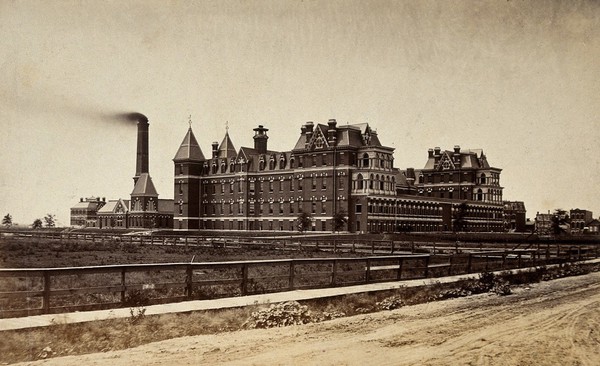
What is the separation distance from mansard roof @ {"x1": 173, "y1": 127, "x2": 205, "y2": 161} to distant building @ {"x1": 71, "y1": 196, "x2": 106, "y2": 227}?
136ft

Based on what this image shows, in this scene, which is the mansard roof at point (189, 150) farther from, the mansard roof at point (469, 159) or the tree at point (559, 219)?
the tree at point (559, 219)

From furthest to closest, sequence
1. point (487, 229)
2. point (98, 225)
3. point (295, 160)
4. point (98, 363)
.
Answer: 1. point (98, 225)
2. point (487, 229)
3. point (295, 160)
4. point (98, 363)

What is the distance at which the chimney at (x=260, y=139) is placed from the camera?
8250cm

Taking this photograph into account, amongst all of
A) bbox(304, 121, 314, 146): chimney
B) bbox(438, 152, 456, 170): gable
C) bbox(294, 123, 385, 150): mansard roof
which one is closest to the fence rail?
bbox(294, 123, 385, 150): mansard roof

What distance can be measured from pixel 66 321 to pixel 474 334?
286 inches

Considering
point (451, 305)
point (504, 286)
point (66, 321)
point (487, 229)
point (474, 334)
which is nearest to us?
point (66, 321)

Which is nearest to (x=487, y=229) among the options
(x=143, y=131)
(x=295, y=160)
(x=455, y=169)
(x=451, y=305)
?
(x=455, y=169)

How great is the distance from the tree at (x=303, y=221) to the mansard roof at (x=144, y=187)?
43.2 metres

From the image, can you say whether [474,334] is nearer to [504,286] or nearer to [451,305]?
[451,305]

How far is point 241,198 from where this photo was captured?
7900 centimetres

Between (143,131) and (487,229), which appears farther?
(143,131)

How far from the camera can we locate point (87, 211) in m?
123

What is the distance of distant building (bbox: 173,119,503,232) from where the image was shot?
217 feet

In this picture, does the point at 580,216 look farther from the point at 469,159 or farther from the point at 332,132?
the point at 469,159
